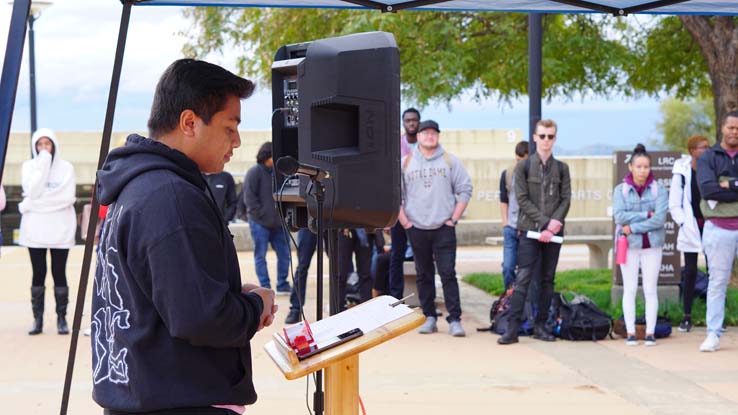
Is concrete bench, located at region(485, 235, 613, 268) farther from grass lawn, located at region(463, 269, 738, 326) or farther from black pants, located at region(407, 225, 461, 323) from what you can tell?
black pants, located at region(407, 225, 461, 323)

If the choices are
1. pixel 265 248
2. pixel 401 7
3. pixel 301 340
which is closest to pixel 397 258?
pixel 265 248

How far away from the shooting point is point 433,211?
915 cm

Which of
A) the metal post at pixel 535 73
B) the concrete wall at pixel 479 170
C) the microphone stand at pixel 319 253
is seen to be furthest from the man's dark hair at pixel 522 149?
the concrete wall at pixel 479 170

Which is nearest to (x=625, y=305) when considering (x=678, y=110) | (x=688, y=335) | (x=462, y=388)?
(x=688, y=335)

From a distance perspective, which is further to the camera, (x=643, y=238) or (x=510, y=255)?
(x=510, y=255)

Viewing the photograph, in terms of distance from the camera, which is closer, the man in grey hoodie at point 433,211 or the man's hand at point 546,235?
the man's hand at point 546,235

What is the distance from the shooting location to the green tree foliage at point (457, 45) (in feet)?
43.2

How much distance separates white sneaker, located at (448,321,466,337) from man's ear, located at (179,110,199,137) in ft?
21.6

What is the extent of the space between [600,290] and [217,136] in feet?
29.5

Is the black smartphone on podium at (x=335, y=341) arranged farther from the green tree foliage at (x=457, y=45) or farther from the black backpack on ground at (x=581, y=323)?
the green tree foliage at (x=457, y=45)

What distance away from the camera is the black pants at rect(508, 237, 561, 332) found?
29.1 feet

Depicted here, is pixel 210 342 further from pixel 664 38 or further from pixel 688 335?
pixel 664 38

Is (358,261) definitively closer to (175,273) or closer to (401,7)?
(401,7)

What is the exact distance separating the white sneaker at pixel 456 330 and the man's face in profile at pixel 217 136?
6.45m
